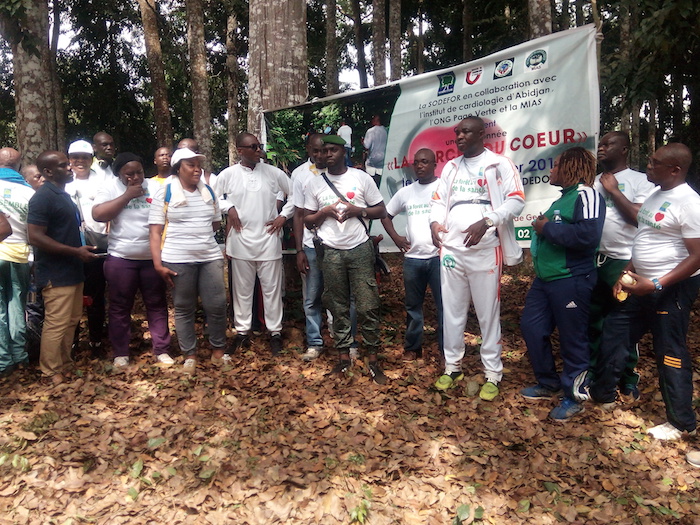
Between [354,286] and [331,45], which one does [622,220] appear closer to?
[354,286]

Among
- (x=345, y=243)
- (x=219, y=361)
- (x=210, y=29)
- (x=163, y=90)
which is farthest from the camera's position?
(x=210, y=29)

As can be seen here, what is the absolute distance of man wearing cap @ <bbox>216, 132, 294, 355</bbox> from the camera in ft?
19.2

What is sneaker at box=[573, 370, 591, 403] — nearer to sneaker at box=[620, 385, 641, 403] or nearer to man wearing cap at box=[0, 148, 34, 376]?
sneaker at box=[620, 385, 641, 403]

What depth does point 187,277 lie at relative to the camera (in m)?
5.40

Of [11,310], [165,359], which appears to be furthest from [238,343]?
[11,310]

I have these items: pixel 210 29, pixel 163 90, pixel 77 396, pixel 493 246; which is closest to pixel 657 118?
pixel 210 29

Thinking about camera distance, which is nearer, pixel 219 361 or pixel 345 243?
pixel 345 243

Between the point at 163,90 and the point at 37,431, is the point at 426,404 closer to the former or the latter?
the point at 37,431

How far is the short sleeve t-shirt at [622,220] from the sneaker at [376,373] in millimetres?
2379

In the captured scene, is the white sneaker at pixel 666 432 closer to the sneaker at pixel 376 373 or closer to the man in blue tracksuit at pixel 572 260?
the man in blue tracksuit at pixel 572 260

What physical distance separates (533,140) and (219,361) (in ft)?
13.3

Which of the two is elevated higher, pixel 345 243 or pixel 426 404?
pixel 345 243

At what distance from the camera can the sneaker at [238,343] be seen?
5934 mm

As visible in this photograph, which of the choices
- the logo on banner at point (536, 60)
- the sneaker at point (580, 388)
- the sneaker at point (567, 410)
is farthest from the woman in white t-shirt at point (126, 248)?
the logo on banner at point (536, 60)
